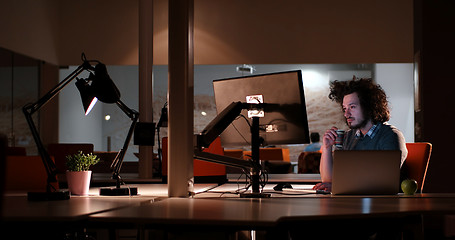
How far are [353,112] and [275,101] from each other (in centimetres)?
90

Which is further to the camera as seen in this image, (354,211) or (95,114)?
(95,114)

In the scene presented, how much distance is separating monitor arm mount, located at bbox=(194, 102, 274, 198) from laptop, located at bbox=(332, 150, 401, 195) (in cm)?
34

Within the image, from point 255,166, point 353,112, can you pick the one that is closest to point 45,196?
point 255,166

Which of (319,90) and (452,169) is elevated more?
(319,90)

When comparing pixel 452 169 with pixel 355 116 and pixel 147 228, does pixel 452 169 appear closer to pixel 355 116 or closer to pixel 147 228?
pixel 355 116

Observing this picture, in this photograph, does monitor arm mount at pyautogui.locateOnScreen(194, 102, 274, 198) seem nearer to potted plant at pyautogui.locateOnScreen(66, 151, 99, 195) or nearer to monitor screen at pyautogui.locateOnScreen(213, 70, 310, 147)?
monitor screen at pyautogui.locateOnScreen(213, 70, 310, 147)

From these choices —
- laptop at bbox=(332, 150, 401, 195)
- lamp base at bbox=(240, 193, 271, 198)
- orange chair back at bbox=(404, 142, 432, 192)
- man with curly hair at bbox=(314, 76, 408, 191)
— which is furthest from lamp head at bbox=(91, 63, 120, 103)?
orange chair back at bbox=(404, 142, 432, 192)

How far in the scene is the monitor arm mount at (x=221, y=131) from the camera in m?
2.29

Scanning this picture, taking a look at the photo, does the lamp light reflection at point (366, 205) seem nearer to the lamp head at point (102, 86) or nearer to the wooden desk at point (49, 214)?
the wooden desk at point (49, 214)

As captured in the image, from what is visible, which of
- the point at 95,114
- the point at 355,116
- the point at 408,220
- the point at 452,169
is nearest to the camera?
the point at 408,220

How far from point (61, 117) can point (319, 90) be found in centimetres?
439

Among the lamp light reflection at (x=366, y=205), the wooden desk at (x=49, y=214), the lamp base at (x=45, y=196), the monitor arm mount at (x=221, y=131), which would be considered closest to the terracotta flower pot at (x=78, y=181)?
the lamp base at (x=45, y=196)

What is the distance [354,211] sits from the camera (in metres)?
1.67

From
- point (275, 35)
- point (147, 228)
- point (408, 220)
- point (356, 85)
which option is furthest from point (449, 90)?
point (147, 228)
